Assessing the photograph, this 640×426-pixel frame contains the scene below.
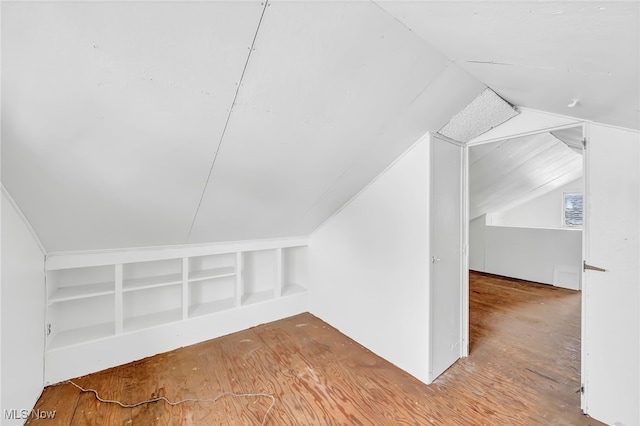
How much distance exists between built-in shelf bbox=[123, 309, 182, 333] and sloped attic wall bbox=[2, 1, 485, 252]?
71 centimetres

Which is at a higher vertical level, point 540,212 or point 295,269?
point 540,212

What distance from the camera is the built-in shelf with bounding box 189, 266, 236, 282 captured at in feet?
7.97

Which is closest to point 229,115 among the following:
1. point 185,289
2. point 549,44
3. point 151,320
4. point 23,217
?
point 549,44

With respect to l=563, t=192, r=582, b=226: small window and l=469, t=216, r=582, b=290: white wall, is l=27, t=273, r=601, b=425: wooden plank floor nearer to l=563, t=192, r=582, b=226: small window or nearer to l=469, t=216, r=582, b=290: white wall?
l=469, t=216, r=582, b=290: white wall

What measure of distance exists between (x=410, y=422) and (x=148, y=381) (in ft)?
5.86

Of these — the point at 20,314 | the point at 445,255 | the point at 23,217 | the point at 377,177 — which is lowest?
the point at 20,314

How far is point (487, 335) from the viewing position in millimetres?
2543

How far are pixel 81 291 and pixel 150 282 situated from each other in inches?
17.6

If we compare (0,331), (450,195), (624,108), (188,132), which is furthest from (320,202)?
(0,331)

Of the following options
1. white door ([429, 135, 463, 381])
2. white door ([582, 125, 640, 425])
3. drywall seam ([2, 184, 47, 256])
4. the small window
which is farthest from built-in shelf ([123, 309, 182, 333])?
the small window

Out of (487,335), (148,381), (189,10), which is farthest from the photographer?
(487,335)

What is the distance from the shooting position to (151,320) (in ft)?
7.47

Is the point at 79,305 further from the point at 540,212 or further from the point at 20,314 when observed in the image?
the point at 540,212

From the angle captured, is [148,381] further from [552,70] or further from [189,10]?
[552,70]
